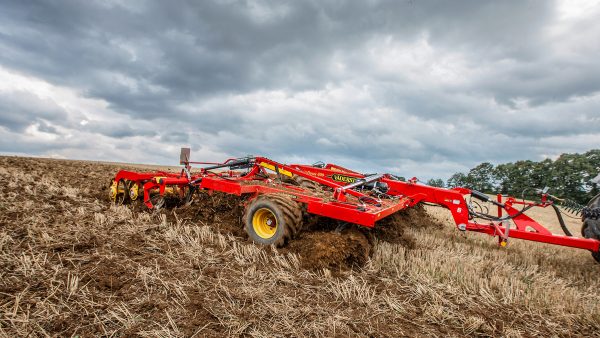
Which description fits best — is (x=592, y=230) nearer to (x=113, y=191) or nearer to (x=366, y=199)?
(x=366, y=199)

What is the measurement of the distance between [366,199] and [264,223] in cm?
167

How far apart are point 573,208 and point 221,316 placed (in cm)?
547

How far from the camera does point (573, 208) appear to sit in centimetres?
510

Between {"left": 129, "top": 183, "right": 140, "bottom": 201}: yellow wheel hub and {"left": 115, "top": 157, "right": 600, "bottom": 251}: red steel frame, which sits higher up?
{"left": 115, "top": 157, "right": 600, "bottom": 251}: red steel frame

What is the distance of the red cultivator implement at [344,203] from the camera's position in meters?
4.51

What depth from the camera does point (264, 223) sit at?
5.07 m

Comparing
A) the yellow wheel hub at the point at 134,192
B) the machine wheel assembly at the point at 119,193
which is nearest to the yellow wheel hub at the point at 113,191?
the machine wheel assembly at the point at 119,193

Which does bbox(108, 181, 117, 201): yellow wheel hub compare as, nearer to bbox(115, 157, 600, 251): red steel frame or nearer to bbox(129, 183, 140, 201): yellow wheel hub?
bbox(115, 157, 600, 251): red steel frame

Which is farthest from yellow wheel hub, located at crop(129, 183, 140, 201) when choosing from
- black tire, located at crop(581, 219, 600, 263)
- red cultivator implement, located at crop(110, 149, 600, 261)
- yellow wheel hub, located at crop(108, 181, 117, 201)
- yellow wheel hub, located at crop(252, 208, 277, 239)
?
black tire, located at crop(581, 219, 600, 263)

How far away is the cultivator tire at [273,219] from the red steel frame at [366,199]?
0.85 feet

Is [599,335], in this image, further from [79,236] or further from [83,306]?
[79,236]

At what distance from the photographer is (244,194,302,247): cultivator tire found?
4.57 m

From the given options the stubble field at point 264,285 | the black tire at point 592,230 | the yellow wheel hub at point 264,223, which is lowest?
the stubble field at point 264,285

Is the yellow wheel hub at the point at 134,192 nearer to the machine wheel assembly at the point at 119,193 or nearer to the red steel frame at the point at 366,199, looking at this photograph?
the red steel frame at the point at 366,199
